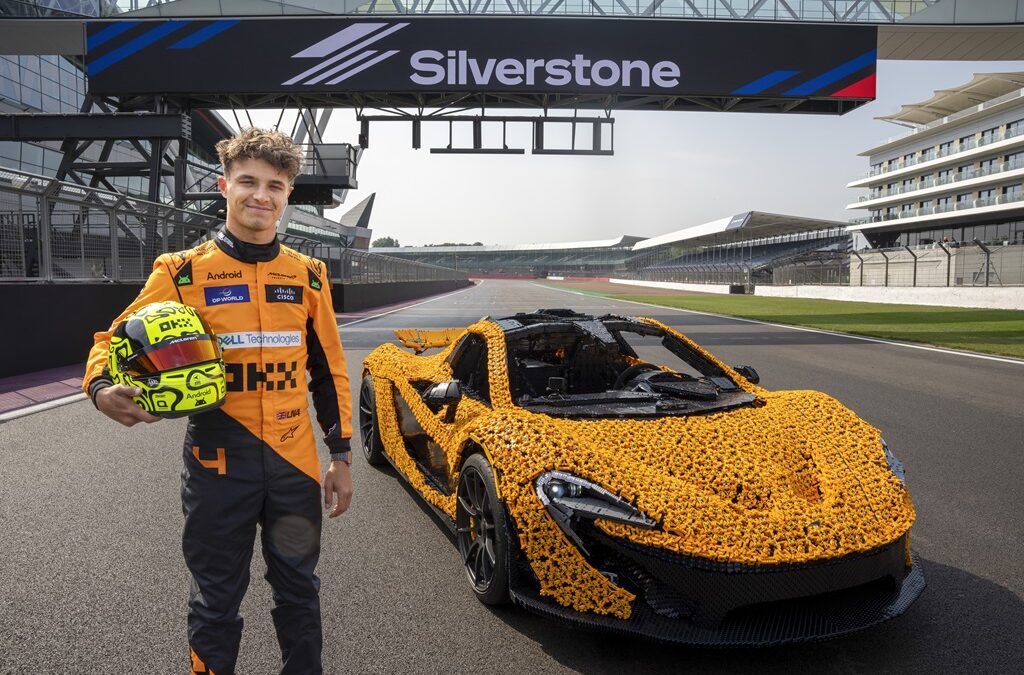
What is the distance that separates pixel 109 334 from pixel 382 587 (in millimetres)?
1739

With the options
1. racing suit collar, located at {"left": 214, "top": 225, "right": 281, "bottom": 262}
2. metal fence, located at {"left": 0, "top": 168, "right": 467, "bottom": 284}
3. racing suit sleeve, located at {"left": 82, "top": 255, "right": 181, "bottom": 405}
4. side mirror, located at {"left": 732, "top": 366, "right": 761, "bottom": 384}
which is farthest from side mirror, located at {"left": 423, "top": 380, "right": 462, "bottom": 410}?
metal fence, located at {"left": 0, "top": 168, "right": 467, "bottom": 284}

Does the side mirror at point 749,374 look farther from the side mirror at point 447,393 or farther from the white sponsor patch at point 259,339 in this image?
the white sponsor patch at point 259,339

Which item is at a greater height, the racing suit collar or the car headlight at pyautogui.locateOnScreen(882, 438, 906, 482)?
the racing suit collar

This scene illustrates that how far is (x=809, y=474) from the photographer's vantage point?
299 cm

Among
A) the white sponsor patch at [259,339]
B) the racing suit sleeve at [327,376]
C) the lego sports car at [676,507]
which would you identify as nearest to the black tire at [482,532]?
the lego sports car at [676,507]

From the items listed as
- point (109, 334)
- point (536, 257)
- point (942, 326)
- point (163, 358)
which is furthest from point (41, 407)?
point (536, 257)

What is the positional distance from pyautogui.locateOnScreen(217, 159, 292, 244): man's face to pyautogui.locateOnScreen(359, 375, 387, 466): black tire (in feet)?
10.1

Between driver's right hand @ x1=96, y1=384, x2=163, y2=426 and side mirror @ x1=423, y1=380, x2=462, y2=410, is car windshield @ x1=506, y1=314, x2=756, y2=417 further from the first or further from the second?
driver's right hand @ x1=96, y1=384, x2=163, y2=426

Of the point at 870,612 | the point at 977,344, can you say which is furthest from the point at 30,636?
the point at 977,344

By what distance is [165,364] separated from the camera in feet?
6.24

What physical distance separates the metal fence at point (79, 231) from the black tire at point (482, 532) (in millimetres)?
9016

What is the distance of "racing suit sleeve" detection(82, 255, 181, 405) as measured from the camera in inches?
75.7

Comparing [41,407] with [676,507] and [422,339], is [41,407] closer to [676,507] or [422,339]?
[422,339]

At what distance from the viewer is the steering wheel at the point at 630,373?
434 centimetres
